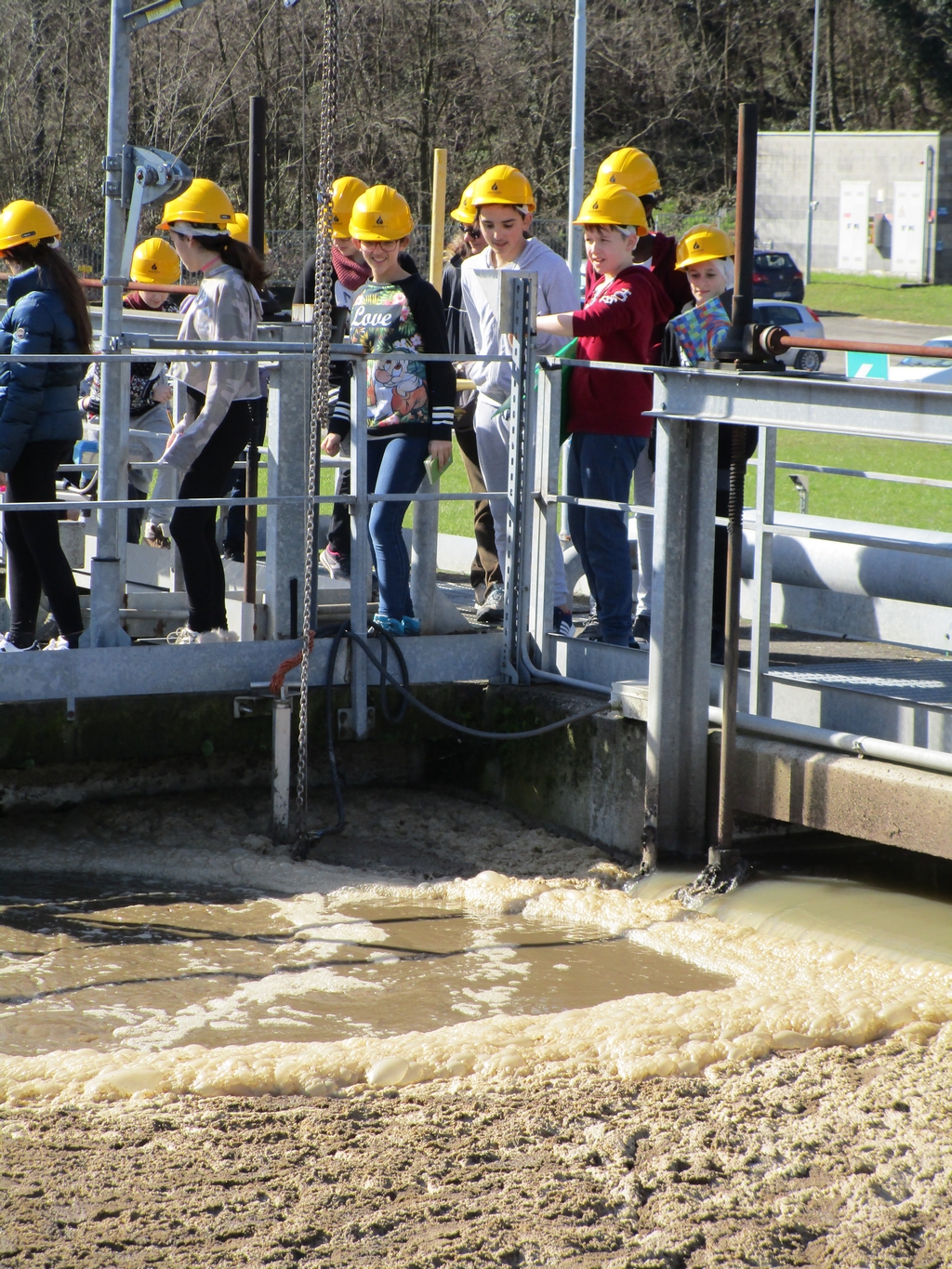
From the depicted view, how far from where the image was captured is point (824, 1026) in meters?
4.47

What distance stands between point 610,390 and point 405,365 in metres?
0.84

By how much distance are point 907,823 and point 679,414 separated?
1.60m

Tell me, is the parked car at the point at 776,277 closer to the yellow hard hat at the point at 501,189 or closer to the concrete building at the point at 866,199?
the concrete building at the point at 866,199

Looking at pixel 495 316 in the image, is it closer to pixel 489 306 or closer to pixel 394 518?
pixel 489 306

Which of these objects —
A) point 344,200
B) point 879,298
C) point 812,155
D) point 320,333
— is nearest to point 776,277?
point 879,298

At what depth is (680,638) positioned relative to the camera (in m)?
5.77

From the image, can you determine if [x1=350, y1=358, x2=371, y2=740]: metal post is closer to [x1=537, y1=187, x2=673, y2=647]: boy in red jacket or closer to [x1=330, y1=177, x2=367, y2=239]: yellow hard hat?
[x1=537, y1=187, x2=673, y2=647]: boy in red jacket

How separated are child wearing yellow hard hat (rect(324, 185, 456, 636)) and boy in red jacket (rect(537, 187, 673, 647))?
19.6 inches

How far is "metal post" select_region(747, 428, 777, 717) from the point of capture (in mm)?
5543

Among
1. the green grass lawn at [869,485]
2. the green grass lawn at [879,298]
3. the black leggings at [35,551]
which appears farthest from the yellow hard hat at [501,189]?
the green grass lawn at [879,298]

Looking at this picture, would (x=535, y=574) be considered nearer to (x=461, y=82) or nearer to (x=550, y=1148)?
(x=550, y=1148)

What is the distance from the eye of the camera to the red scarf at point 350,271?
24.8ft

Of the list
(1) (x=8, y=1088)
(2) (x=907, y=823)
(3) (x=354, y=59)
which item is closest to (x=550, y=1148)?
(1) (x=8, y=1088)

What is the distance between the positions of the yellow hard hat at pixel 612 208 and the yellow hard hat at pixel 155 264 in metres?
4.69
